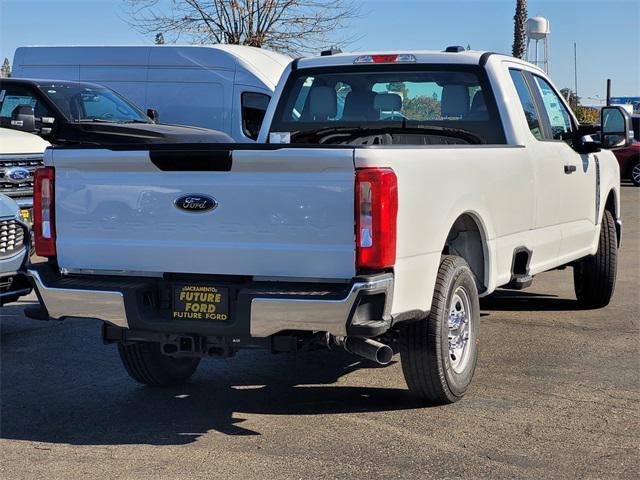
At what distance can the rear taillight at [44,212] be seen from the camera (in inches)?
217

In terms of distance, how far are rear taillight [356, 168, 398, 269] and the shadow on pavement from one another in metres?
1.21

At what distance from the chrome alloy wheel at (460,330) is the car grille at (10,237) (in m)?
3.47

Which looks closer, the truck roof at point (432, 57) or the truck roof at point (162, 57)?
the truck roof at point (432, 57)

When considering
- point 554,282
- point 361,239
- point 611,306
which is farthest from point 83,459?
point 554,282

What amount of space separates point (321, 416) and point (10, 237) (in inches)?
125

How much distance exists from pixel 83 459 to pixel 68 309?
867 millimetres

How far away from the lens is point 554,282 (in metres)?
10.8

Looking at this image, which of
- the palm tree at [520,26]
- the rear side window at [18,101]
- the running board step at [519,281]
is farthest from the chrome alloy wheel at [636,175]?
the running board step at [519,281]

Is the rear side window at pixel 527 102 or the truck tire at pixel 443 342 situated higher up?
the rear side window at pixel 527 102

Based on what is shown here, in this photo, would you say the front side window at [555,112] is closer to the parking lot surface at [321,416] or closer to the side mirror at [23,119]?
the parking lot surface at [321,416]

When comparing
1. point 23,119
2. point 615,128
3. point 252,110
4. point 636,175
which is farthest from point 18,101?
point 636,175

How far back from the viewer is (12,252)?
7.57 m

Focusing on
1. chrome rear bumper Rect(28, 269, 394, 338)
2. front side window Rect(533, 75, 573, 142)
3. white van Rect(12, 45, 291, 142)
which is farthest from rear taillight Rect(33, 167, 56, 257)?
white van Rect(12, 45, 291, 142)

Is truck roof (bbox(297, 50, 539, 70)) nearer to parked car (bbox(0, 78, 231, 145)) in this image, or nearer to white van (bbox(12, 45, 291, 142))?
parked car (bbox(0, 78, 231, 145))
